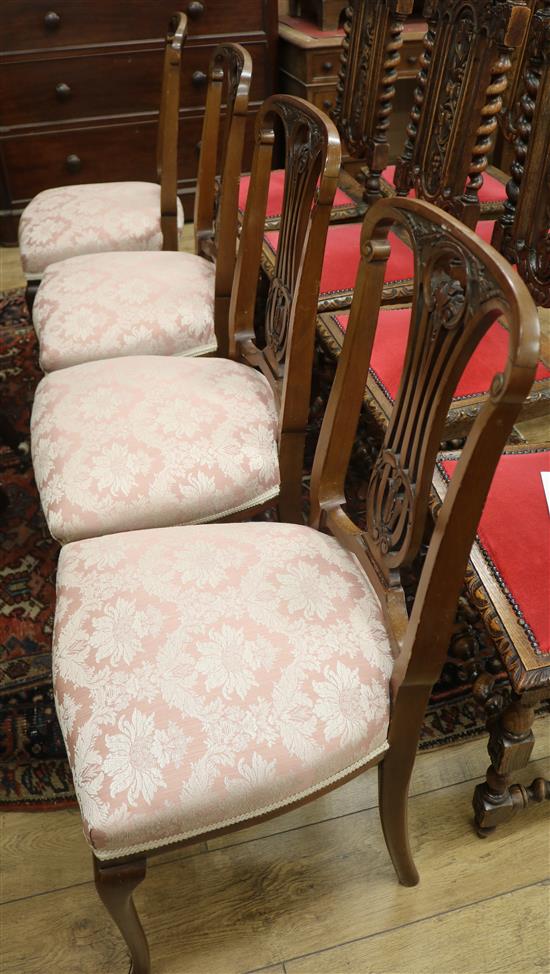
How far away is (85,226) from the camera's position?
6.35 ft

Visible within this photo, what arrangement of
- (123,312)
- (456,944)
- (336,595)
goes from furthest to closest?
(123,312), (456,944), (336,595)

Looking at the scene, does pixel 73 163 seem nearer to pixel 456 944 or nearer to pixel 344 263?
pixel 344 263

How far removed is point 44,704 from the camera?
1.38 meters

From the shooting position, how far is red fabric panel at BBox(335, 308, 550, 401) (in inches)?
50.8

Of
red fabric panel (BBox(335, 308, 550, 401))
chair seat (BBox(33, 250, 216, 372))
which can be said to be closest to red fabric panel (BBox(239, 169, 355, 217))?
chair seat (BBox(33, 250, 216, 372))

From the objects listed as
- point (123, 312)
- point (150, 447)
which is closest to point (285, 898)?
point (150, 447)

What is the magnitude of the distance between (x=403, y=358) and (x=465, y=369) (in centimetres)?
13

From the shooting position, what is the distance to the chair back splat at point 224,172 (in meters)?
1.38

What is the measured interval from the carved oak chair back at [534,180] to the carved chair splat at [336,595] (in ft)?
1.55

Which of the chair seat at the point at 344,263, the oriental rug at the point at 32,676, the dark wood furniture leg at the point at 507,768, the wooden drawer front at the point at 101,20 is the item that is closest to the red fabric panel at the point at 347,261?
the chair seat at the point at 344,263

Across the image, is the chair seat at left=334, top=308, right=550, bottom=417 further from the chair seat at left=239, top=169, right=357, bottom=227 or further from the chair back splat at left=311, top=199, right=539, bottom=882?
the chair seat at left=239, top=169, right=357, bottom=227

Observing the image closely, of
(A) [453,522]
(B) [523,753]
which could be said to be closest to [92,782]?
(A) [453,522]

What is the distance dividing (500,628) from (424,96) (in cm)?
123

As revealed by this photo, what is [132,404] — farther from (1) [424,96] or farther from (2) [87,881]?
(1) [424,96]
